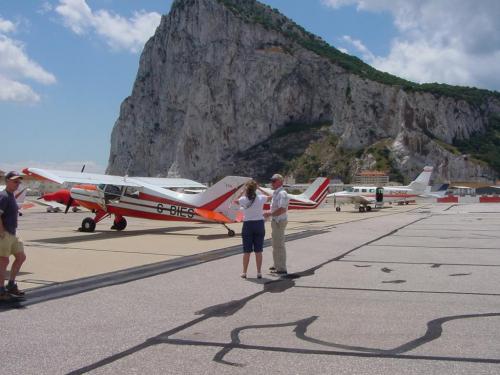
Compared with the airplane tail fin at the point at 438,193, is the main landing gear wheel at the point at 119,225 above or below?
below

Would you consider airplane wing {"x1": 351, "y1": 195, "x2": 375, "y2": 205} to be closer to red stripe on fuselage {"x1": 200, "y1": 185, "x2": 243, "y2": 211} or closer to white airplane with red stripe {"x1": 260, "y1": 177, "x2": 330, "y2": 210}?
white airplane with red stripe {"x1": 260, "y1": 177, "x2": 330, "y2": 210}

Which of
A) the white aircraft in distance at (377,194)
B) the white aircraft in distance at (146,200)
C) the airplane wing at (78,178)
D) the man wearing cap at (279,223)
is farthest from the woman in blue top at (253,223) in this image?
the white aircraft in distance at (377,194)

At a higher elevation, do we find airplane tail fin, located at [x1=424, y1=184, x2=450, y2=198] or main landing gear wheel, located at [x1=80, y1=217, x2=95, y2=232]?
airplane tail fin, located at [x1=424, y1=184, x2=450, y2=198]

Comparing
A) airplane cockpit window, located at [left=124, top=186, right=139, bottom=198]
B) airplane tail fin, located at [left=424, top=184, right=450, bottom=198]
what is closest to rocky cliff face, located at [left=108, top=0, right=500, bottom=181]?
airplane tail fin, located at [left=424, top=184, right=450, bottom=198]

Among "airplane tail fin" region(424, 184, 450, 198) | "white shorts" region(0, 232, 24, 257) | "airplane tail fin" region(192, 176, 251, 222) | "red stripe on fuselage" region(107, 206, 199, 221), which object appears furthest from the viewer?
"airplane tail fin" region(424, 184, 450, 198)

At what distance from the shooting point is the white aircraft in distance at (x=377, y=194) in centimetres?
4225

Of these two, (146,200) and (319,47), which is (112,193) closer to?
(146,200)

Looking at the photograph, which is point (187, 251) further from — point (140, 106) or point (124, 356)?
point (140, 106)

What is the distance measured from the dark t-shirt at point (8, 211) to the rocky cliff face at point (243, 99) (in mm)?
130648

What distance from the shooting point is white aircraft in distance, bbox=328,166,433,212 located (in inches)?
1663

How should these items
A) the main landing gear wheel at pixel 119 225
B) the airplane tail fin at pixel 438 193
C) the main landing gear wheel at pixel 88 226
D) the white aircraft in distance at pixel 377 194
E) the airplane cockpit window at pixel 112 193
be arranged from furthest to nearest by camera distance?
the airplane tail fin at pixel 438 193 < the white aircraft in distance at pixel 377 194 < the main landing gear wheel at pixel 119 225 < the airplane cockpit window at pixel 112 193 < the main landing gear wheel at pixel 88 226

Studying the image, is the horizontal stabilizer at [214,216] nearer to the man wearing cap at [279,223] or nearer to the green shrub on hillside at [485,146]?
the man wearing cap at [279,223]

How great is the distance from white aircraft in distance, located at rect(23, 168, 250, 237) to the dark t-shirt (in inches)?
369

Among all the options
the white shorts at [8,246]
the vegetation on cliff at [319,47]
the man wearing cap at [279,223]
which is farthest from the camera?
the vegetation on cliff at [319,47]
